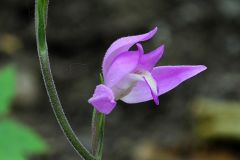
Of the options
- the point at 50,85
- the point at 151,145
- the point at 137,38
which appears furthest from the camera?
the point at 151,145

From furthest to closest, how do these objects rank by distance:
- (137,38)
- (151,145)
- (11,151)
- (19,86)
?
1. (19,86)
2. (151,145)
3. (11,151)
4. (137,38)

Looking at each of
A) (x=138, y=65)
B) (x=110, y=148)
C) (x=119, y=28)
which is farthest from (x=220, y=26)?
(x=138, y=65)

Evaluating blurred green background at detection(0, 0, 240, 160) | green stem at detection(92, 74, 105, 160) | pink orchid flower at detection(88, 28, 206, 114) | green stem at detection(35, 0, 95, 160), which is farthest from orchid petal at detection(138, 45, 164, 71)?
blurred green background at detection(0, 0, 240, 160)

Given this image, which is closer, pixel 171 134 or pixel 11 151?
pixel 11 151

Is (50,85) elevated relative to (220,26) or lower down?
elevated

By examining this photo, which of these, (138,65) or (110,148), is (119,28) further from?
(138,65)

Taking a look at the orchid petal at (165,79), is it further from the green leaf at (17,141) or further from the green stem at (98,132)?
the green leaf at (17,141)

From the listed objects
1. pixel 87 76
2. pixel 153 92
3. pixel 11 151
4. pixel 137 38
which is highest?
pixel 137 38

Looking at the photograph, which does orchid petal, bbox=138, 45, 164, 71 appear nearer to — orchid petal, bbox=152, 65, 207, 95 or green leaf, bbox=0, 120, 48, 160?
orchid petal, bbox=152, 65, 207, 95
